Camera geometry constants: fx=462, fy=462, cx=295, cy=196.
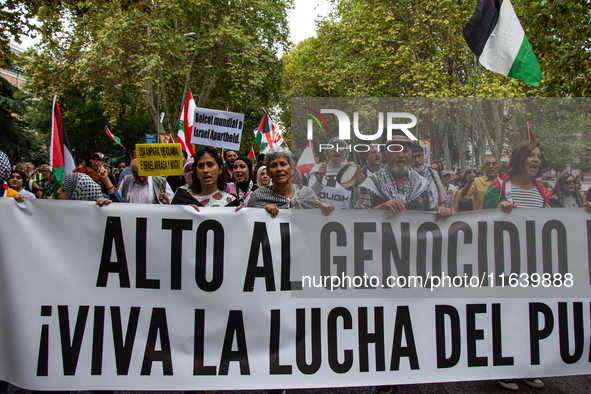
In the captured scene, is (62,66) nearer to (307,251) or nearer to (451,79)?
(451,79)

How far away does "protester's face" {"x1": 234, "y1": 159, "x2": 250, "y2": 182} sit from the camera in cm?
554

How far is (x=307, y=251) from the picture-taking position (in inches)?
124

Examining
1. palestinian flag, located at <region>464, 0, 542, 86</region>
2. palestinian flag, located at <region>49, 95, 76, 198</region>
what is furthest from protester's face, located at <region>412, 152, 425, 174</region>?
palestinian flag, located at <region>49, 95, 76, 198</region>

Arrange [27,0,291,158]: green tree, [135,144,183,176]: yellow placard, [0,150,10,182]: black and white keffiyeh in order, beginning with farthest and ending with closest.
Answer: [27,0,291,158]: green tree, [135,144,183,176]: yellow placard, [0,150,10,182]: black and white keffiyeh

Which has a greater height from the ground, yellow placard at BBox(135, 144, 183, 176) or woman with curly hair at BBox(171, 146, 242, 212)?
yellow placard at BBox(135, 144, 183, 176)

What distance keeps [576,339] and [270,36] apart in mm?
24648

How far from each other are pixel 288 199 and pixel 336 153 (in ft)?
1.69

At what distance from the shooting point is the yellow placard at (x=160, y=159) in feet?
14.4

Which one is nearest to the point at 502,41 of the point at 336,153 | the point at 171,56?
the point at 336,153

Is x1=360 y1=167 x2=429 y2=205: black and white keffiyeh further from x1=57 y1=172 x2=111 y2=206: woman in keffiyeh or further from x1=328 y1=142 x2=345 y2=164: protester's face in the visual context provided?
x1=57 y1=172 x2=111 y2=206: woman in keffiyeh

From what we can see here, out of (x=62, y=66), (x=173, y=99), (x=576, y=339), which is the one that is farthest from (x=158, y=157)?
(x=173, y=99)

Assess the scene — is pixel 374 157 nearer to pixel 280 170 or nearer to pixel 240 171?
pixel 280 170

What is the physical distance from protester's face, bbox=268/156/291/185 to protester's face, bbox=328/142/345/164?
Result: 391 millimetres

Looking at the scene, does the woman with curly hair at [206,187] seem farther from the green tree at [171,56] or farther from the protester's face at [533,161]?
the green tree at [171,56]
